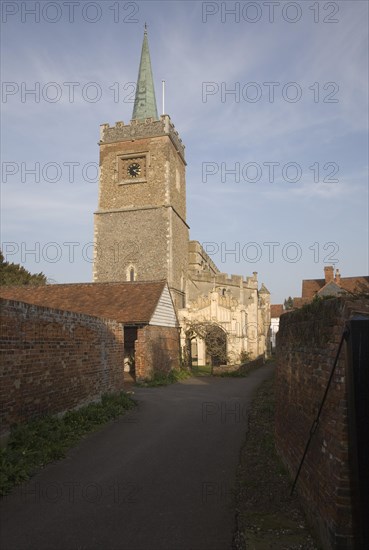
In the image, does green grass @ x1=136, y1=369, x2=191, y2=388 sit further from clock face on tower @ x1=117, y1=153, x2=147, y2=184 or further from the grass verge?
clock face on tower @ x1=117, y1=153, x2=147, y2=184

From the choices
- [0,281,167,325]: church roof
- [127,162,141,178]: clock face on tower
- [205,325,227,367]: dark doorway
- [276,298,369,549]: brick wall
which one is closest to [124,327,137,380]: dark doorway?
[0,281,167,325]: church roof

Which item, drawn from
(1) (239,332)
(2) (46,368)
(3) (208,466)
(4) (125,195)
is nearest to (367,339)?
(3) (208,466)

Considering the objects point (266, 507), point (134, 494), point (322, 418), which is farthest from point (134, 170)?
point (322, 418)

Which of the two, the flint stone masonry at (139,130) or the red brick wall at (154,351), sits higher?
the flint stone masonry at (139,130)

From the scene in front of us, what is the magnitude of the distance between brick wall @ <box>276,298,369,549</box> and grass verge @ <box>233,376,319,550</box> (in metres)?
0.18

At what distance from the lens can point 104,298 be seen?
22.1 m

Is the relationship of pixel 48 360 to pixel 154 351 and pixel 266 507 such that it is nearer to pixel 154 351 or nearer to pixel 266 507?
pixel 266 507

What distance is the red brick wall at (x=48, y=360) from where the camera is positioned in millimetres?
7508

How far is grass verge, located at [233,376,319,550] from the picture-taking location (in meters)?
4.29

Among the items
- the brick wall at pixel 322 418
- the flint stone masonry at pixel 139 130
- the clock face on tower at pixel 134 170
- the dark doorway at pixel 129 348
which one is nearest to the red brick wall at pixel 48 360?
the brick wall at pixel 322 418

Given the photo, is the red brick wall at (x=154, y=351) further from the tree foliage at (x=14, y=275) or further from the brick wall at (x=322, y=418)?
the tree foliage at (x=14, y=275)

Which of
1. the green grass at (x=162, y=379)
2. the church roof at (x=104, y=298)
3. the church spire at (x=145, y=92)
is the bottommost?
the green grass at (x=162, y=379)

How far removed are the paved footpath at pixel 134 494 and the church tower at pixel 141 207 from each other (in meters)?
22.3

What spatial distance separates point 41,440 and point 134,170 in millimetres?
28700
